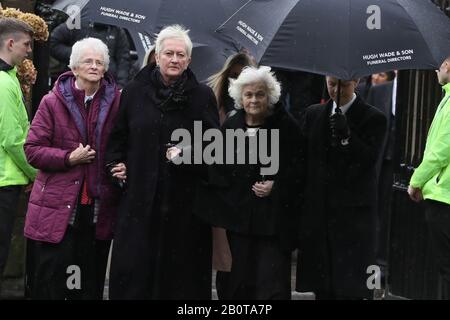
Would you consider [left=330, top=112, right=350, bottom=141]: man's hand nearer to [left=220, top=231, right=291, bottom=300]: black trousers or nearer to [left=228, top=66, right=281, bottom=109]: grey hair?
[left=228, top=66, right=281, bottom=109]: grey hair

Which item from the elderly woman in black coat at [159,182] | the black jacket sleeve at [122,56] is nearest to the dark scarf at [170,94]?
the elderly woman in black coat at [159,182]

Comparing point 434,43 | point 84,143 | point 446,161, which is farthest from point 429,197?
point 84,143

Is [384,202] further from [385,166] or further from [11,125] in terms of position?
[11,125]

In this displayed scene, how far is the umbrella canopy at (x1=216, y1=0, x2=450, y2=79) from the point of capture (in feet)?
26.1

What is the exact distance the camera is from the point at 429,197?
8.80 m

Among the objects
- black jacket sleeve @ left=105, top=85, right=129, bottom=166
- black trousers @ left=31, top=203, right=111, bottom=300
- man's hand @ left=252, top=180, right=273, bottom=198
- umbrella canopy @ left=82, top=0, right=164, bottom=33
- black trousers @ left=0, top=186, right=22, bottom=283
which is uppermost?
umbrella canopy @ left=82, top=0, right=164, bottom=33

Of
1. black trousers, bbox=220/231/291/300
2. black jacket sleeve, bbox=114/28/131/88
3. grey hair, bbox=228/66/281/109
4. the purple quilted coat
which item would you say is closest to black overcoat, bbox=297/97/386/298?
black trousers, bbox=220/231/291/300

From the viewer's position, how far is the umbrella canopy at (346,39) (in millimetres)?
7949

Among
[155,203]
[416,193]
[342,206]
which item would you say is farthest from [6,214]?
[416,193]

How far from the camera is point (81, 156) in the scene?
28.2ft

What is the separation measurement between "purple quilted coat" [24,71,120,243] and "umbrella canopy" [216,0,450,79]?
4.52 ft

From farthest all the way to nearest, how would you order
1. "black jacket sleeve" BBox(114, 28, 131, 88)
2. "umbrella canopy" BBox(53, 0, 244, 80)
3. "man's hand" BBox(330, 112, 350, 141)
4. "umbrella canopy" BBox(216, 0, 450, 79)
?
"black jacket sleeve" BBox(114, 28, 131, 88)
"umbrella canopy" BBox(53, 0, 244, 80)
"man's hand" BBox(330, 112, 350, 141)
"umbrella canopy" BBox(216, 0, 450, 79)

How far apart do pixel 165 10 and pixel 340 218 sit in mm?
2024

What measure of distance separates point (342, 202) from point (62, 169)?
1.93 m
